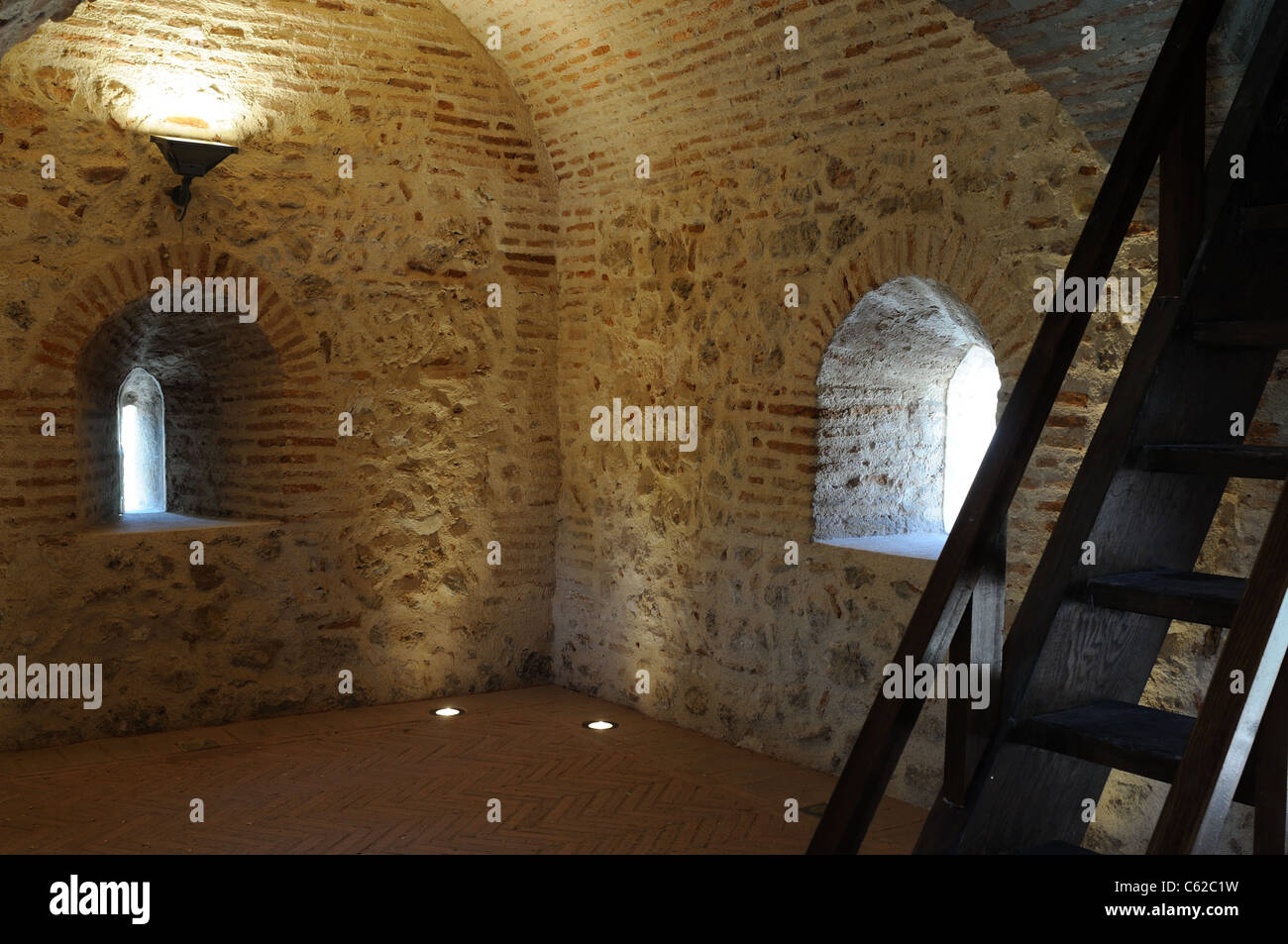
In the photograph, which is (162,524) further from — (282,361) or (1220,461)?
(1220,461)

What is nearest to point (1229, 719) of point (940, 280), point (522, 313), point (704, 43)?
point (940, 280)

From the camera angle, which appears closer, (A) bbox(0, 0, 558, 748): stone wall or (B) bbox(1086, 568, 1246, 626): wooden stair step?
(B) bbox(1086, 568, 1246, 626): wooden stair step

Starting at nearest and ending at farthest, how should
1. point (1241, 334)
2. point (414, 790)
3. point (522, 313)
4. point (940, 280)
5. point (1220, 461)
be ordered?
point (1220, 461)
point (1241, 334)
point (940, 280)
point (414, 790)
point (522, 313)

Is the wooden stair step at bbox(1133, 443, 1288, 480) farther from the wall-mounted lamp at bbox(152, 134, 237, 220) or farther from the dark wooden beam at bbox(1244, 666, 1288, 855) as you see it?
the wall-mounted lamp at bbox(152, 134, 237, 220)

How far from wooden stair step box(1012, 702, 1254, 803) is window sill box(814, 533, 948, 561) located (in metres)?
2.63

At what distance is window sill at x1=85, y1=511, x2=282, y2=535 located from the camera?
6.47m

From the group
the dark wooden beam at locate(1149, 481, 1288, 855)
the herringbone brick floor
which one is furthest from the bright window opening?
the dark wooden beam at locate(1149, 481, 1288, 855)

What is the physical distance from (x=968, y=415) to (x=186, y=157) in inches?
175

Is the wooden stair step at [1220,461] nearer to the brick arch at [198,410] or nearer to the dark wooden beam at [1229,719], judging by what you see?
the dark wooden beam at [1229,719]

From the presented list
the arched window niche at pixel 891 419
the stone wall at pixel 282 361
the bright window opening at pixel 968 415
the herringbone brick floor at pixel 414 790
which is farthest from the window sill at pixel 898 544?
the stone wall at pixel 282 361

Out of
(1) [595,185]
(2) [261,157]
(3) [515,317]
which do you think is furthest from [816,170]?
(2) [261,157]

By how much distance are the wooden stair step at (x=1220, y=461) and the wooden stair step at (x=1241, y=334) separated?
0.25 metres

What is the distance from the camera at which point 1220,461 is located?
2.72 m

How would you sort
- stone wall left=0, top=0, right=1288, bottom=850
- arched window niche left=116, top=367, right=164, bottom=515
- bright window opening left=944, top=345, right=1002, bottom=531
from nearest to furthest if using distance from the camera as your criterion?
stone wall left=0, top=0, right=1288, bottom=850 < bright window opening left=944, top=345, right=1002, bottom=531 < arched window niche left=116, top=367, right=164, bottom=515
